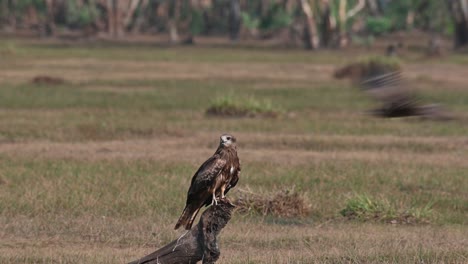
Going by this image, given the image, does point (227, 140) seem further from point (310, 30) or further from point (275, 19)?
point (275, 19)

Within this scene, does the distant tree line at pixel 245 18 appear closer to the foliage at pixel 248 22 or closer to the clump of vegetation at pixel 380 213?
the foliage at pixel 248 22

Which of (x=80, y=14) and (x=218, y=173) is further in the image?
(x=80, y=14)

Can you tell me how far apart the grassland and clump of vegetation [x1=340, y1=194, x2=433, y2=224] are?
0.03 meters

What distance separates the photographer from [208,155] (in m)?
22.0

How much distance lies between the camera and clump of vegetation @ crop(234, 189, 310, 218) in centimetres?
1577

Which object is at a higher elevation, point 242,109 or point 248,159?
point 248,159

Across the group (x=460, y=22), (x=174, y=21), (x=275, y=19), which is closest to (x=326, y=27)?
(x=460, y=22)

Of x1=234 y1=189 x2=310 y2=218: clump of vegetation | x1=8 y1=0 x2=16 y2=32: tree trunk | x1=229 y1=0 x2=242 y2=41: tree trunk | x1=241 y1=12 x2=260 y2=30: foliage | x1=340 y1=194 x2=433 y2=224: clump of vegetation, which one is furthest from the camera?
x1=8 y1=0 x2=16 y2=32: tree trunk

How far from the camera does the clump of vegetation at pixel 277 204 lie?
15.8 meters

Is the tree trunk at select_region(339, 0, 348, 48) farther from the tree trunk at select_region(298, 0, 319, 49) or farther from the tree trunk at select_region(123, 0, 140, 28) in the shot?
the tree trunk at select_region(123, 0, 140, 28)

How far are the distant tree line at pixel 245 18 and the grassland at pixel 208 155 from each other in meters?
37.2

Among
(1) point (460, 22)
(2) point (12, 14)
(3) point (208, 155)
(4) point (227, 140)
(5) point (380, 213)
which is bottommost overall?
(2) point (12, 14)

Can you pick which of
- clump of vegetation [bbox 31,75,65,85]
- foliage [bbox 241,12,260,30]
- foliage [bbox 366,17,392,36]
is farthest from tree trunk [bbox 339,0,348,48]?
clump of vegetation [bbox 31,75,65,85]

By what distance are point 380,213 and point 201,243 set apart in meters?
5.81
